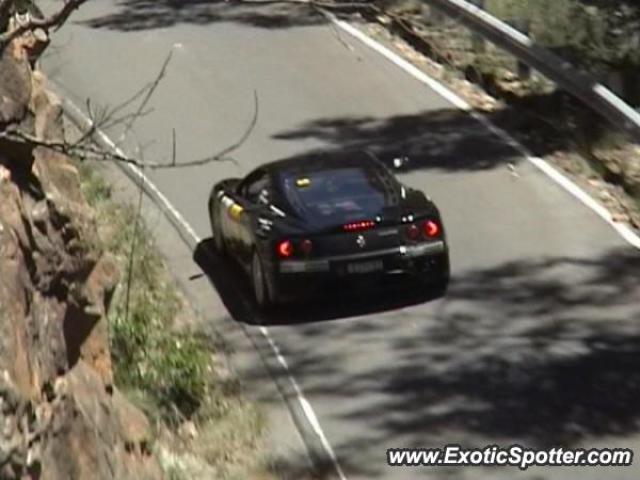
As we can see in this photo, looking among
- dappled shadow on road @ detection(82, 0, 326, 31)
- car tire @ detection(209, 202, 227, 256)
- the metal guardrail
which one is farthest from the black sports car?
dappled shadow on road @ detection(82, 0, 326, 31)

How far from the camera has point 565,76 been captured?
65.6 ft

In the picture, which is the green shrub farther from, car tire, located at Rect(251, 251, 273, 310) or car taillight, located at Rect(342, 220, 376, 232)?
car taillight, located at Rect(342, 220, 376, 232)

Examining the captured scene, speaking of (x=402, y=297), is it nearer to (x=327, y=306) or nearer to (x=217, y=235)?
(x=327, y=306)

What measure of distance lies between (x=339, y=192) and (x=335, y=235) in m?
0.76

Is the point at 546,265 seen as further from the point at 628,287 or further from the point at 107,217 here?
the point at 107,217

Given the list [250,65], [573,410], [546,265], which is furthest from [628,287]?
[250,65]

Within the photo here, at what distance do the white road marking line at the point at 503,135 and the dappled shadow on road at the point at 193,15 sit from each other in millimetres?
1742

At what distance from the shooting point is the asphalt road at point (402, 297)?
1382 cm

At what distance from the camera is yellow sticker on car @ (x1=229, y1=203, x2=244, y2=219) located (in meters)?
17.4

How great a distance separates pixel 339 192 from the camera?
17.1 metres

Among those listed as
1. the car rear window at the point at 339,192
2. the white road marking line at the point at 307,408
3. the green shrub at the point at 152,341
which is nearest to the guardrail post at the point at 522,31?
the car rear window at the point at 339,192

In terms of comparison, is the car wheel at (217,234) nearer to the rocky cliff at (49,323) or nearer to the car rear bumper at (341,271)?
the car rear bumper at (341,271)

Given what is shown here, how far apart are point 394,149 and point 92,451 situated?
1313 centimetres

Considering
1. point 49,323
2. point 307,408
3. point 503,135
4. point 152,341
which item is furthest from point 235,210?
point 49,323
